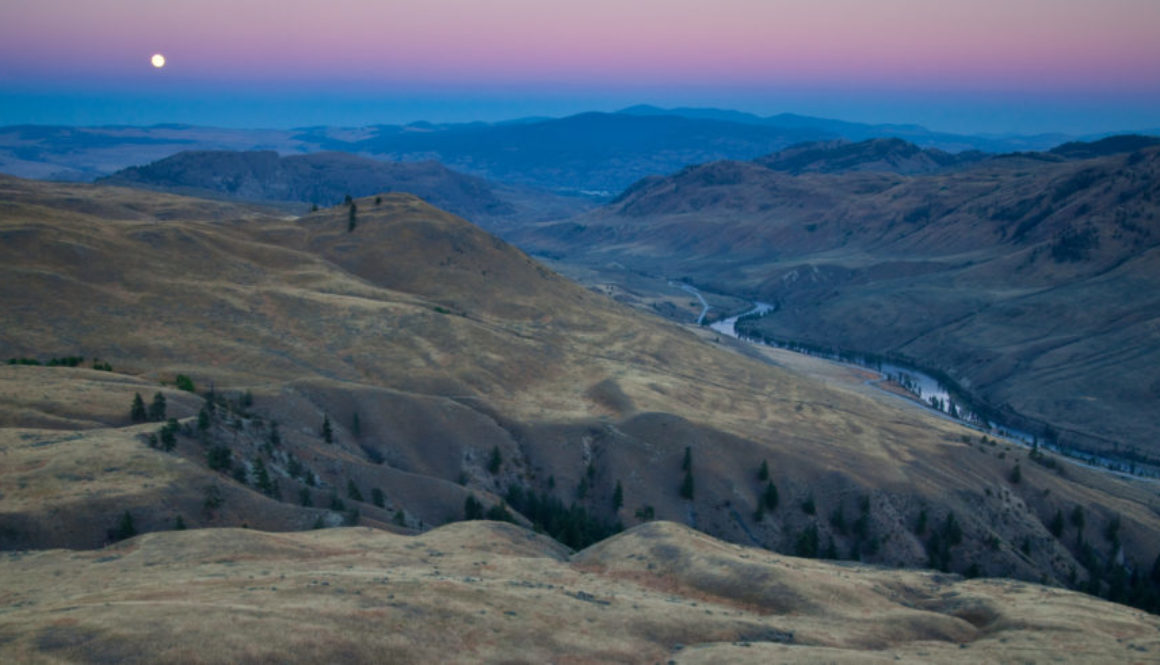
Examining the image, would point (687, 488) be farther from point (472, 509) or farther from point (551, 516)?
point (472, 509)

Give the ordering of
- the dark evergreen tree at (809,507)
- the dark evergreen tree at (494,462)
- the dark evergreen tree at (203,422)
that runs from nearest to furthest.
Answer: the dark evergreen tree at (203,422), the dark evergreen tree at (494,462), the dark evergreen tree at (809,507)

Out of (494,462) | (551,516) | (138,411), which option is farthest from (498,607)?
(494,462)

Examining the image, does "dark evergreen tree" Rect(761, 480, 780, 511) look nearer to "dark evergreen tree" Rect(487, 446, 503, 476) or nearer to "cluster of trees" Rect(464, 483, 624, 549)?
"cluster of trees" Rect(464, 483, 624, 549)

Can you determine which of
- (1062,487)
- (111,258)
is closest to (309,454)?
(111,258)

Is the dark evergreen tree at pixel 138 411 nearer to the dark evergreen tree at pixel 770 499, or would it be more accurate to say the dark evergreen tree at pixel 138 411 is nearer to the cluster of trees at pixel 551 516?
the cluster of trees at pixel 551 516

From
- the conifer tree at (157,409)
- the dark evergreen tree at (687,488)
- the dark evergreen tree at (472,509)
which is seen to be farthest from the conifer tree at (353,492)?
the dark evergreen tree at (687,488)

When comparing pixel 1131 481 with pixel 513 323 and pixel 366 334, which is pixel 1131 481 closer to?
pixel 513 323
